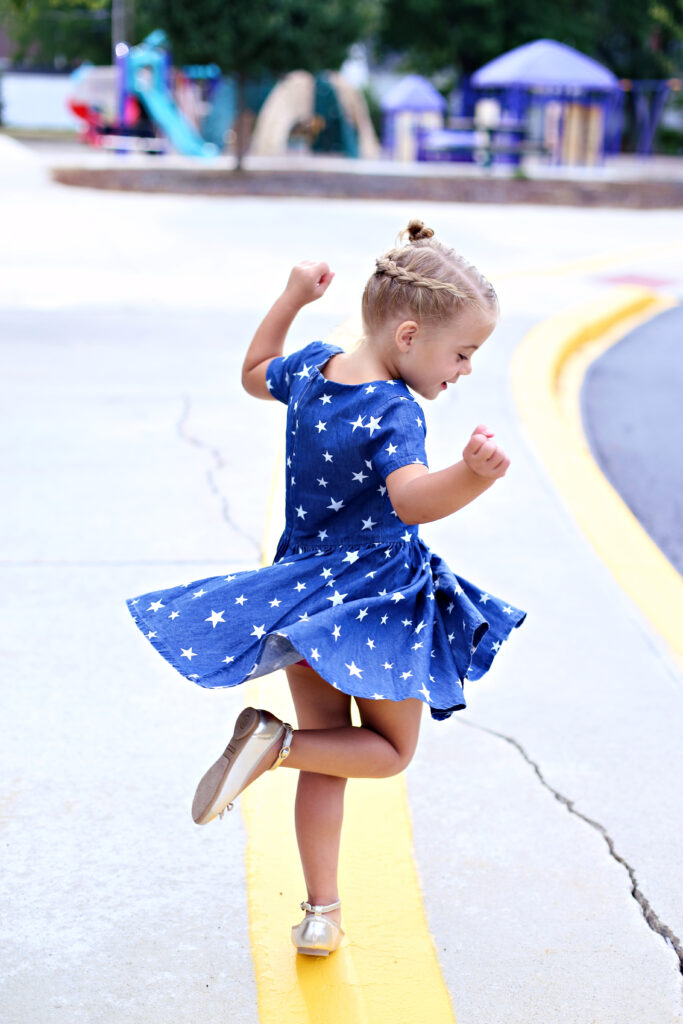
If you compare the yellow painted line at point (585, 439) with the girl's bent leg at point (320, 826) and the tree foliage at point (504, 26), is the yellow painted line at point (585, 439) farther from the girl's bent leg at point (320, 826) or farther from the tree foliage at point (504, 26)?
the tree foliage at point (504, 26)

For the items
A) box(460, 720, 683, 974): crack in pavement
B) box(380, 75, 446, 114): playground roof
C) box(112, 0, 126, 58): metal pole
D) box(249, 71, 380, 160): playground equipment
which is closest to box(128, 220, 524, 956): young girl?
box(460, 720, 683, 974): crack in pavement

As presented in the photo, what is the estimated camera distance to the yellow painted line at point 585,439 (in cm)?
460

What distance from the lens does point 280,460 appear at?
19.0 feet

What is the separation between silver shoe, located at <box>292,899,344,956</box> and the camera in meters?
2.37

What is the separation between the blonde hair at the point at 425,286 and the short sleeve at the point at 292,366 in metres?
0.16

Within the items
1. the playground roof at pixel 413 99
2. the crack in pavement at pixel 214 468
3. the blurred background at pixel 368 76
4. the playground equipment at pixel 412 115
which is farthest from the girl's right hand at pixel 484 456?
the playground roof at pixel 413 99

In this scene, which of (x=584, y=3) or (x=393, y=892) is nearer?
(x=393, y=892)

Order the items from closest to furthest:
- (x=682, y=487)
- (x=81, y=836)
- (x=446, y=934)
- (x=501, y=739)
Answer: (x=446, y=934) → (x=81, y=836) → (x=501, y=739) → (x=682, y=487)

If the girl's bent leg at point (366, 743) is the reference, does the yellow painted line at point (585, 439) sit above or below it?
below

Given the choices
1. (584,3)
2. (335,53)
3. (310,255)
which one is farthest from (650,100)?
(310,255)

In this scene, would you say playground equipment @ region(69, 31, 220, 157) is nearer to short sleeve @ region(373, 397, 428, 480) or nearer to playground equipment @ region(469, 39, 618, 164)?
playground equipment @ region(469, 39, 618, 164)

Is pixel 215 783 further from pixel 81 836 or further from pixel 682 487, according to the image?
pixel 682 487

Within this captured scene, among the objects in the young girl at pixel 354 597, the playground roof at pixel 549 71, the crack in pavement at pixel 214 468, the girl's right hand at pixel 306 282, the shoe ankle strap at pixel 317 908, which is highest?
the girl's right hand at pixel 306 282

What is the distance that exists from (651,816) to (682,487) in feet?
11.7
